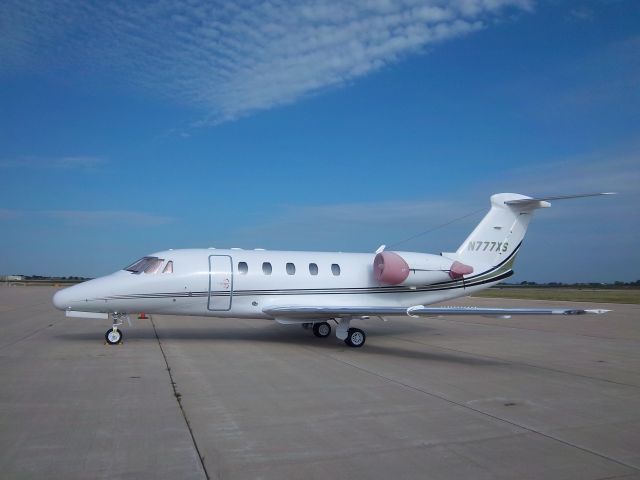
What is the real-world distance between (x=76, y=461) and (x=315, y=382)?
15.3 feet

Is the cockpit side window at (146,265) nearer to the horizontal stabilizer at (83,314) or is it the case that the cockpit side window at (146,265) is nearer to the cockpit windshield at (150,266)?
the cockpit windshield at (150,266)

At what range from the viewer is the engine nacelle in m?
15.4

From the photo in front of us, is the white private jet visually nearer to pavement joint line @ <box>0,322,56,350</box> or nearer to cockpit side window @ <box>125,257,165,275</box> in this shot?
cockpit side window @ <box>125,257,165,275</box>

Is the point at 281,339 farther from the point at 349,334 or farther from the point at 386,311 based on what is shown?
the point at 386,311

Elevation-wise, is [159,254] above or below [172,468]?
above

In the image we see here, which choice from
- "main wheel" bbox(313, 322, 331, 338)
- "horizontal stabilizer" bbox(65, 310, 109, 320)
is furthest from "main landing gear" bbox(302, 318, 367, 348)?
"horizontal stabilizer" bbox(65, 310, 109, 320)

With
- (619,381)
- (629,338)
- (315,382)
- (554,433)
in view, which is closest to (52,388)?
(315,382)

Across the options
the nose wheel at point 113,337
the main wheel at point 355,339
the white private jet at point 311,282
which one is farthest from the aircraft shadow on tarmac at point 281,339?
the white private jet at point 311,282

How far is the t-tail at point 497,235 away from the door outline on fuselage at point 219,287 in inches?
297

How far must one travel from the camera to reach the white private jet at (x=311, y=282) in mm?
13398

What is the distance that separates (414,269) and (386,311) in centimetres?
320

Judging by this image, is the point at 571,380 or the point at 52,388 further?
the point at 571,380

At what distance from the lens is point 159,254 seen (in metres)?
14.4

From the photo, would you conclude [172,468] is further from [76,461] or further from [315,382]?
[315,382]
